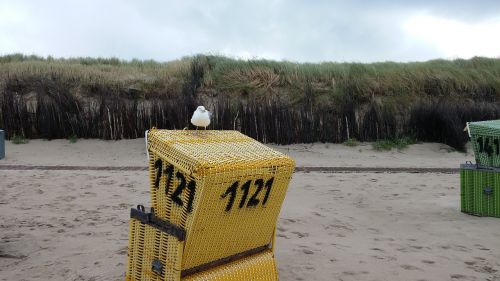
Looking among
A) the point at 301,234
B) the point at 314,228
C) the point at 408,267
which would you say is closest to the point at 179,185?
the point at 408,267

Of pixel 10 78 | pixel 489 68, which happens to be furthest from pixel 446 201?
pixel 489 68

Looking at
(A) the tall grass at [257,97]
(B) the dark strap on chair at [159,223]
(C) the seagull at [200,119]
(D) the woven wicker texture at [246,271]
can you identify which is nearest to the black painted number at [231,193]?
(B) the dark strap on chair at [159,223]

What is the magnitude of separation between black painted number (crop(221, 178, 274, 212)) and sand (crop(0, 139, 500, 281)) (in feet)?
2.85

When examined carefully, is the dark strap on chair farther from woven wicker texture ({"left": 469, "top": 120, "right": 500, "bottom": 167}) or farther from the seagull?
woven wicker texture ({"left": 469, "top": 120, "right": 500, "bottom": 167})

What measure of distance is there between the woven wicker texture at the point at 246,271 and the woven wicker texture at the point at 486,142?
3384 mm

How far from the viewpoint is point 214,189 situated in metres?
2.72

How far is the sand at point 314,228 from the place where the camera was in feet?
12.7

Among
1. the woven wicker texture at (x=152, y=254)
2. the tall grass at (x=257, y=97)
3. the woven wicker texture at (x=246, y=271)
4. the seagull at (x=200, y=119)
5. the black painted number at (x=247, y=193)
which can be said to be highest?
the tall grass at (x=257, y=97)

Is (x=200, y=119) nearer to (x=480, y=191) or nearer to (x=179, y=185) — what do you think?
(x=179, y=185)

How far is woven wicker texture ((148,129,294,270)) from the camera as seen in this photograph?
274 centimetres

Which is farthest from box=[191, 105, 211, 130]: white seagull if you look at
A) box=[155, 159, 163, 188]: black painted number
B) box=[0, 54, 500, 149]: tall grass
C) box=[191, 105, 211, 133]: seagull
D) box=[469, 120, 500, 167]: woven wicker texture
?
box=[0, 54, 500, 149]: tall grass

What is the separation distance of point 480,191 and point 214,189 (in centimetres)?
409

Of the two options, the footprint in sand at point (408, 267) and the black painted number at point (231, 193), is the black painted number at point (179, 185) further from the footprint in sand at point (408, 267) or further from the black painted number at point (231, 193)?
the footprint in sand at point (408, 267)

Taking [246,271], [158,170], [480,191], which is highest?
[158,170]
